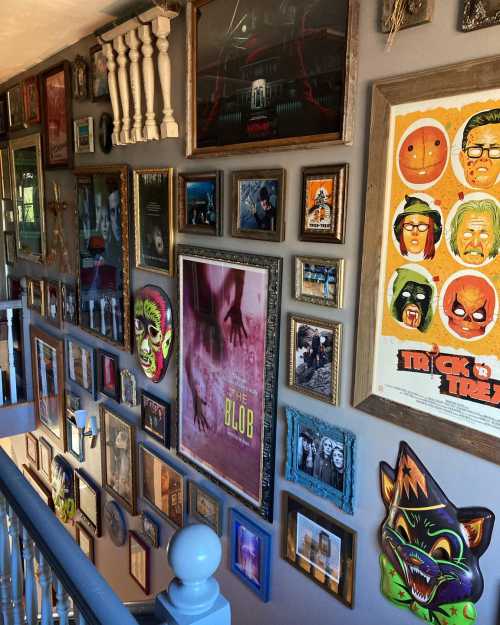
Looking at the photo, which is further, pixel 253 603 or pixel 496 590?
pixel 253 603

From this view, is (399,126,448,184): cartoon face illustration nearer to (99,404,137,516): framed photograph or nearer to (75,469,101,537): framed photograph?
(99,404,137,516): framed photograph

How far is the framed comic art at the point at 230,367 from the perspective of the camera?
190 centimetres

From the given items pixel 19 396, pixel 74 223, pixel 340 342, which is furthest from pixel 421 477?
pixel 19 396

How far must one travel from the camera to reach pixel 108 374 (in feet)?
9.86

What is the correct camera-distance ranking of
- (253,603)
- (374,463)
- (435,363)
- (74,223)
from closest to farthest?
(435,363) → (374,463) → (253,603) → (74,223)

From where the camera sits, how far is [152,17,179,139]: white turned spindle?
217 centimetres

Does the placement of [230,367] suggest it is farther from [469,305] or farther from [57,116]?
[57,116]

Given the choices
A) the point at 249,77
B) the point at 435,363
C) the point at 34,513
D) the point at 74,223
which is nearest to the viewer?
the point at 34,513

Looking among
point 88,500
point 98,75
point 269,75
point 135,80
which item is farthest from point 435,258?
point 88,500

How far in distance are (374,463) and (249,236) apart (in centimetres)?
88

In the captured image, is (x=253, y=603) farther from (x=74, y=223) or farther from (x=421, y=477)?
Answer: (x=74, y=223)

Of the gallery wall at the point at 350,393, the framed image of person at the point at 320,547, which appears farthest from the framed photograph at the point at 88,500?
the framed image of person at the point at 320,547

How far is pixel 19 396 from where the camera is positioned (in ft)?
13.7

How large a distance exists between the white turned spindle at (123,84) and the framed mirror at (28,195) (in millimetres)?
1266
